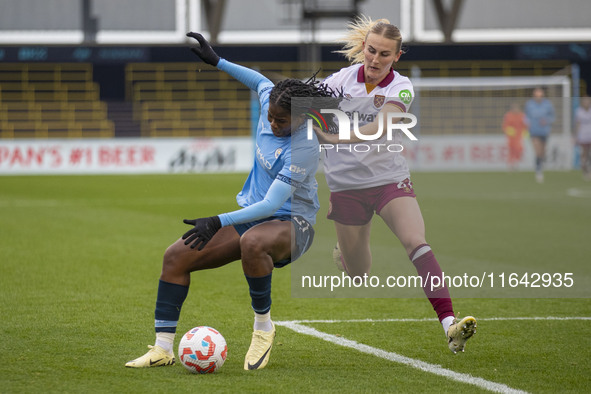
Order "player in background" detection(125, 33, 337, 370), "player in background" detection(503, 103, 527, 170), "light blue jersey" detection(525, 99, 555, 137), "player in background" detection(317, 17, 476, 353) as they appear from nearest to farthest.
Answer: "player in background" detection(125, 33, 337, 370), "player in background" detection(317, 17, 476, 353), "player in background" detection(503, 103, 527, 170), "light blue jersey" detection(525, 99, 555, 137)

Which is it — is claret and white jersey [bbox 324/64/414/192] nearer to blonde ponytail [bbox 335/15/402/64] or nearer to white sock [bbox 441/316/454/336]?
blonde ponytail [bbox 335/15/402/64]

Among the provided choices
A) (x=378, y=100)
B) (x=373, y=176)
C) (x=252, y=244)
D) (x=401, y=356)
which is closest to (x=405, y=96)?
(x=378, y=100)

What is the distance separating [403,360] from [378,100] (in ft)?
5.36

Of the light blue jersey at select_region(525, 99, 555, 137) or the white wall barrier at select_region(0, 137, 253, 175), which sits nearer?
the light blue jersey at select_region(525, 99, 555, 137)

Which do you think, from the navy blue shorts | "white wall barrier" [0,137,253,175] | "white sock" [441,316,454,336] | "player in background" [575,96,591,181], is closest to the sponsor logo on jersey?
the navy blue shorts

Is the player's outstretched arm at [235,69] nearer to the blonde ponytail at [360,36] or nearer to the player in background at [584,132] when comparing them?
the blonde ponytail at [360,36]

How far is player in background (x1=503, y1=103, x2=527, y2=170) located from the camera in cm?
1662

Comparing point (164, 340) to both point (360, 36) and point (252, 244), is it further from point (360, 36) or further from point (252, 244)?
point (360, 36)

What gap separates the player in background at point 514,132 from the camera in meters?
16.6

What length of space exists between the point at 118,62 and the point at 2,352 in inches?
1018

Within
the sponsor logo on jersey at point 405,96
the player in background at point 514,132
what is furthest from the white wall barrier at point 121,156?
the sponsor logo on jersey at point 405,96

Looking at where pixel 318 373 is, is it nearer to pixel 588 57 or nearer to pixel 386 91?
pixel 386 91

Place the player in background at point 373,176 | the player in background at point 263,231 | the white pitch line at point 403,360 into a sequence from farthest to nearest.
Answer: the player in background at point 373,176 < the player in background at point 263,231 < the white pitch line at point 403,360

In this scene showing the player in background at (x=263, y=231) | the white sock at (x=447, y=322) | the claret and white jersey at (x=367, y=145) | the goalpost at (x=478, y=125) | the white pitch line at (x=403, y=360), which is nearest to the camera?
the white pitch line at (x=403, y=360)
